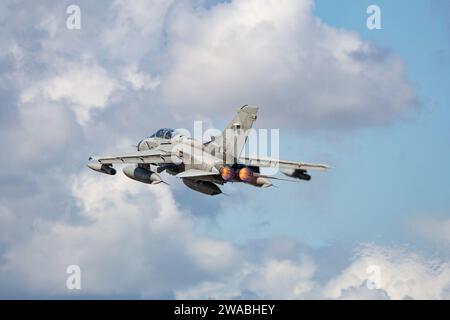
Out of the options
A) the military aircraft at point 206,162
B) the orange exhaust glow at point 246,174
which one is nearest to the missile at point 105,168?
the military aircraft at point 206,162

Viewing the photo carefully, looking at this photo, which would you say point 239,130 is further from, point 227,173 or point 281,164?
point 281,164

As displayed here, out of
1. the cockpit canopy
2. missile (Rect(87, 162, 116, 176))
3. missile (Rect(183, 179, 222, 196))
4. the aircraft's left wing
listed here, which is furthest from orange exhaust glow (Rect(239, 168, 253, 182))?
missile (Rect(87, 162, 116, 176))

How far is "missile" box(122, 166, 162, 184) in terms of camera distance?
318 feet

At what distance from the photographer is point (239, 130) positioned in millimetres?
95062

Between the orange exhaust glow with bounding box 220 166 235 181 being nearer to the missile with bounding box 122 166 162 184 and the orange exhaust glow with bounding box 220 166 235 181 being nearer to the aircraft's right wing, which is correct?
the aircraft's right wing

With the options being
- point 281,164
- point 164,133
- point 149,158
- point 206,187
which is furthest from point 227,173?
point 164,133

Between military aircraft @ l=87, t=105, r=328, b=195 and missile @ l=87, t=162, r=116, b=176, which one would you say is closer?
military aircraft @ l=87, t=105, r=328, b=195

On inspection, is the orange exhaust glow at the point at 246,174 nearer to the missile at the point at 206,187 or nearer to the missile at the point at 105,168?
the missile at the point at 206,187

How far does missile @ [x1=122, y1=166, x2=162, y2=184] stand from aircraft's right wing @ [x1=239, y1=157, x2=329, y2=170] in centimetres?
867

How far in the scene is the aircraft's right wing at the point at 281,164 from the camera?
318ft
